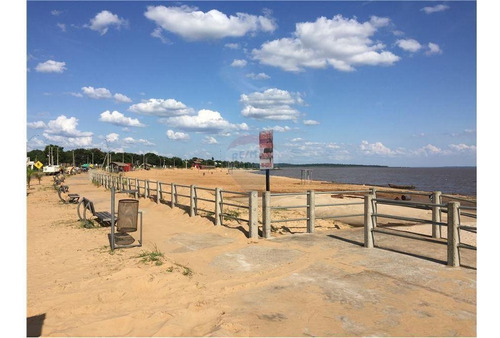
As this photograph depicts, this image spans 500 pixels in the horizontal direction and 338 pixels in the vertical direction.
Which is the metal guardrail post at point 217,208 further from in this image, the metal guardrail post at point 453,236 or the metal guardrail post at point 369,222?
the metal guardrail post at point 453,236

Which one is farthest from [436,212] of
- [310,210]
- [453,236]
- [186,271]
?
[186,271]

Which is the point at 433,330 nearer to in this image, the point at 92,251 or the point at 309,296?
the point at 309,296

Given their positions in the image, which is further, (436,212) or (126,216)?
(436,212)

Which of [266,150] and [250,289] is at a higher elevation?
[266,150]

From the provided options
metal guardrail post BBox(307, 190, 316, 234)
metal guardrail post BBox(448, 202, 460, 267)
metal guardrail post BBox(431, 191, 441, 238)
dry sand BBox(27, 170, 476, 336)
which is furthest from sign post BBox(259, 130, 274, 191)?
metal guardrail post BBox(448, 202, 460, 267)

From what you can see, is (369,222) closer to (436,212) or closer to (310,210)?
(310,210)

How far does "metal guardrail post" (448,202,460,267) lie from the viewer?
19.8ft

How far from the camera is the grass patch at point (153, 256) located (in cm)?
672

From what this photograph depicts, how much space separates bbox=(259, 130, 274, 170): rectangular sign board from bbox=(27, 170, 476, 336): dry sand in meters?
2.07

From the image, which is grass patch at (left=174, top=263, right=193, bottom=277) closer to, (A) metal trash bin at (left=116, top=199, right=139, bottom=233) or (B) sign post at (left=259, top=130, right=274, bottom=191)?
(A) metal trash bin at (left=116, top=199, right=139, bottom=233)

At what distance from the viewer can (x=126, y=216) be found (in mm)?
7781

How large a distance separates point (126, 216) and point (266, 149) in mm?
3991

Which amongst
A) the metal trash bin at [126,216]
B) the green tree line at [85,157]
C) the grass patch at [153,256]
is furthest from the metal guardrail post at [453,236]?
the green tree line at [85,157]

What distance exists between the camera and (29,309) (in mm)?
4582
